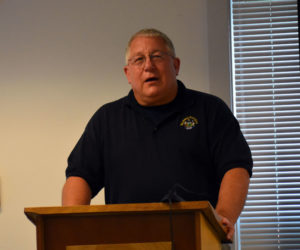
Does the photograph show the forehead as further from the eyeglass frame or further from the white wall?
the white wall

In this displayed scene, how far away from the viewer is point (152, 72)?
216 cm

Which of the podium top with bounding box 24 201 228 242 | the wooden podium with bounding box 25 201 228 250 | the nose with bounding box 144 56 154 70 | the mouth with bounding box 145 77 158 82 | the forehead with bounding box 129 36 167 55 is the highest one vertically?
the forehead with bounding box 129 36 167 55

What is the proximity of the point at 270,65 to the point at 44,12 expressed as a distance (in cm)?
159

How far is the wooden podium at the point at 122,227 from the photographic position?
4.04 ft

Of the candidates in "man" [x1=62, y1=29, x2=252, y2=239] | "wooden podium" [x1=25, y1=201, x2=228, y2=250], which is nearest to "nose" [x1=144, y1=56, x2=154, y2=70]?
"man" [x1=62, y1=29, x2=252, y2=239]

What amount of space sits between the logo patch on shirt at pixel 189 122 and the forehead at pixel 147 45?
34cm

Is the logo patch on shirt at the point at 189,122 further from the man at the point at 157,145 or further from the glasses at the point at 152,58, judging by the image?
the glasses at the point at 152,58

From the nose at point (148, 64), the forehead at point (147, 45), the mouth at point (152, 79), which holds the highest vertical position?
the forehead at point (147, 45)

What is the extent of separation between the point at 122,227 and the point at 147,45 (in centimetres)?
112

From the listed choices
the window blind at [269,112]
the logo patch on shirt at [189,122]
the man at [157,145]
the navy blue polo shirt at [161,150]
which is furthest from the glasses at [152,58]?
the window blind at [269,112]

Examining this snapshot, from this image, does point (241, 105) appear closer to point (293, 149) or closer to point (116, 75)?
point (293, 149)

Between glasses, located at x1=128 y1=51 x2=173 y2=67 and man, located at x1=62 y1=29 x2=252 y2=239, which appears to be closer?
man, located at x1=62 y1=29 x2=252 y2=239

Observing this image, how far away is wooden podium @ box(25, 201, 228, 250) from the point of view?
1231 mm

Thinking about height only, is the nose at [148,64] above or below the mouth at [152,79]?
above
